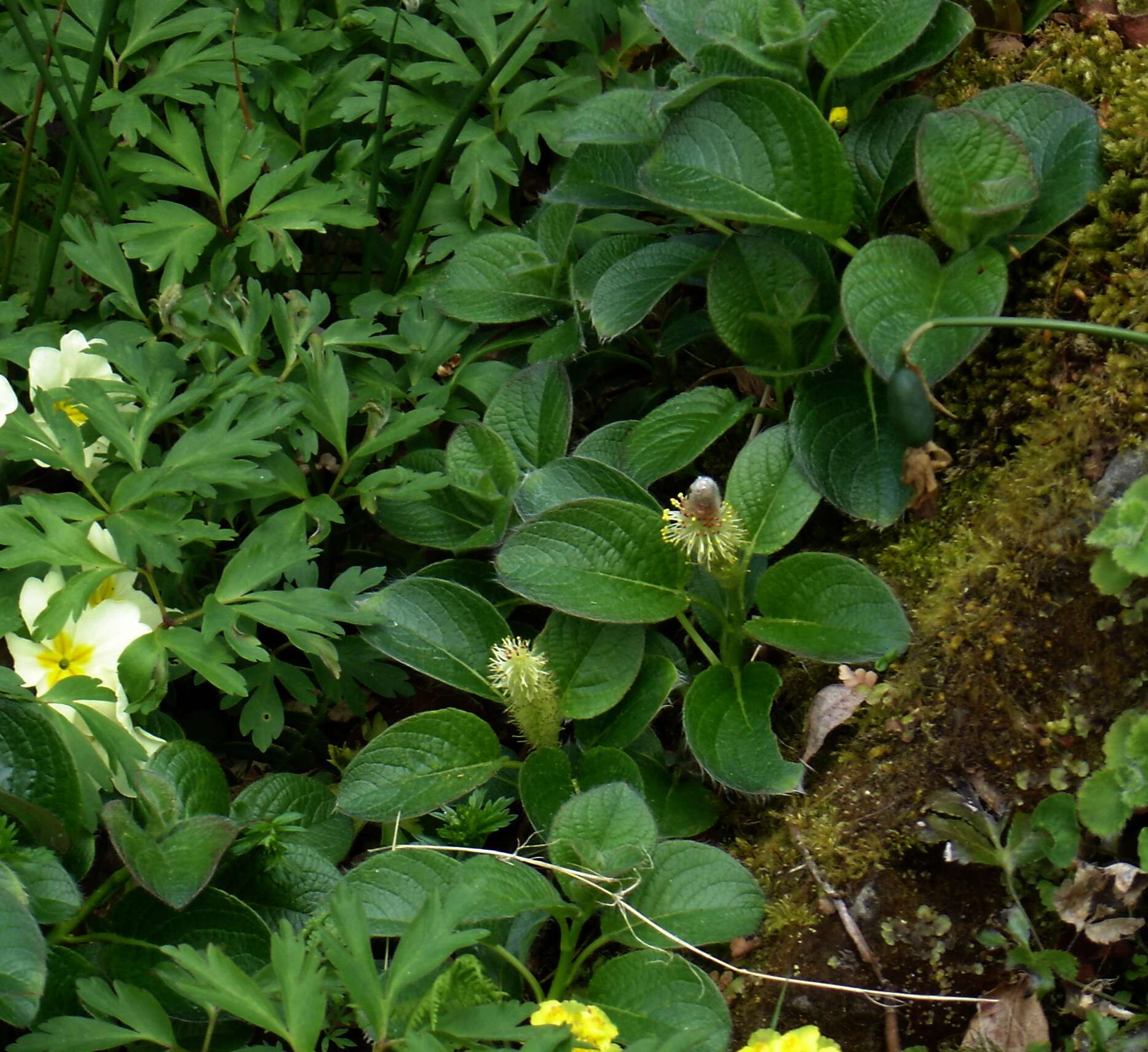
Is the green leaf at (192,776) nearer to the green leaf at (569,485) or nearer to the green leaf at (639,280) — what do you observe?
the green leaf at (569,485)

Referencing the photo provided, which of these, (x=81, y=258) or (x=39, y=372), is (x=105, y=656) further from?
(x=81, y=258)

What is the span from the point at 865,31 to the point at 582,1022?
188 centimetres

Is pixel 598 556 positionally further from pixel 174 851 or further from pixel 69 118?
pixel 69 118

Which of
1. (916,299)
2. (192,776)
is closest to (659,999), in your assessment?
(192,776)

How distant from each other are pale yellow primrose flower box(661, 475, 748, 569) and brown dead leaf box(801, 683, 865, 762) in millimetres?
310

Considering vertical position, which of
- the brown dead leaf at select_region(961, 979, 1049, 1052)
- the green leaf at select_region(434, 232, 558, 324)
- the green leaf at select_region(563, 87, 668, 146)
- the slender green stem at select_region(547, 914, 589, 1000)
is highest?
the green leaf at select_region(563, 87, 668, 146)

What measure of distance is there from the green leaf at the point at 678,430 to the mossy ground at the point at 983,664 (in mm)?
353

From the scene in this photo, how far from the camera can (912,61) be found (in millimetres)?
2305

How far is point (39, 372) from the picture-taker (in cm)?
213

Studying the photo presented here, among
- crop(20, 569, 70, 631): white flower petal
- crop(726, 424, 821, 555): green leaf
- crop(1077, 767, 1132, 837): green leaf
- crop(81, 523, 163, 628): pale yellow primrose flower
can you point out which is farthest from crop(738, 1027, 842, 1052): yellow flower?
crop(20, 569, 70, 631): white flower petal

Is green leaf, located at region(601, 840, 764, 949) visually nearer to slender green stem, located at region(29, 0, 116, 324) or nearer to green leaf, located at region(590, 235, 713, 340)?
green leaf, located at region(590, 235, 713, 340)

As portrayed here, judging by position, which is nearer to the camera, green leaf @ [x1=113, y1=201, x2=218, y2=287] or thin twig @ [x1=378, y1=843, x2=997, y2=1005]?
thin twig @ [x1=378, y1=843, x2=997, y2=1005]

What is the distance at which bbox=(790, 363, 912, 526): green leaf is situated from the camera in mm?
2100

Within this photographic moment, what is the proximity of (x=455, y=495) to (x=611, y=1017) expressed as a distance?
1.08m
